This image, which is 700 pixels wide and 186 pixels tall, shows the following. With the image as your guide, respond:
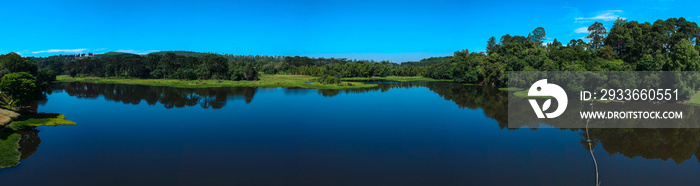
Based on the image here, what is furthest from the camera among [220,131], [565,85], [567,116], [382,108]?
[565,85]

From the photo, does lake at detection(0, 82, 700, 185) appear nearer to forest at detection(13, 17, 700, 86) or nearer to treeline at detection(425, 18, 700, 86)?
forest at detection(13, 17, 700, 86)

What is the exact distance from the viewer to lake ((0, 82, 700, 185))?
18297 millimetres

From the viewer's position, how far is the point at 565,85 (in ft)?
185

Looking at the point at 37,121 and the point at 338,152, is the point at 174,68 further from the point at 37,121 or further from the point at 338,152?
the point at 338,152

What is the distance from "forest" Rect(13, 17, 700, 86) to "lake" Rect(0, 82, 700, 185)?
1184 inches

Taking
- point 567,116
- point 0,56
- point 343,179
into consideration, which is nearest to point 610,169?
point 343,179

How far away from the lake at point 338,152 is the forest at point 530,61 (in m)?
30.1

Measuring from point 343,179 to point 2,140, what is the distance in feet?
81.0

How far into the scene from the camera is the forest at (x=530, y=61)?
188ft

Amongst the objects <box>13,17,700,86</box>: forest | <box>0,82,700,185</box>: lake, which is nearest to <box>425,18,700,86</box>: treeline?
<box>13,17,700,86</box>: forest

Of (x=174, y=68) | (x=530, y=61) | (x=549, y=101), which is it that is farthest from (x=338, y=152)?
(x=174, y=68)

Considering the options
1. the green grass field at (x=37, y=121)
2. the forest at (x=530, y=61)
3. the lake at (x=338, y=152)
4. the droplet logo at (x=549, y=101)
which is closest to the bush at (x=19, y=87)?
the green grass field at (x=37, y=121)

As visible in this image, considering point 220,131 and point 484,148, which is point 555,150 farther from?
point 220,131

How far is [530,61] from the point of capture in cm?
8031
